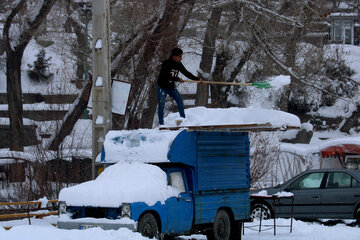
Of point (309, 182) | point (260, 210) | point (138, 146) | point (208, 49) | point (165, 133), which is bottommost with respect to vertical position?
point (260, 210)

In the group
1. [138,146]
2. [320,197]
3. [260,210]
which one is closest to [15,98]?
[260,210]

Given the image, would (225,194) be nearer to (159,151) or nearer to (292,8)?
(159,151)

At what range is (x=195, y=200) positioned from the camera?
12.7m

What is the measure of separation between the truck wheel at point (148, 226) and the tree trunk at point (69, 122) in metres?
8.90

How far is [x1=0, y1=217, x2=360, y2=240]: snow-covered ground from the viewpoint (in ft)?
28.4

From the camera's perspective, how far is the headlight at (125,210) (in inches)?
420

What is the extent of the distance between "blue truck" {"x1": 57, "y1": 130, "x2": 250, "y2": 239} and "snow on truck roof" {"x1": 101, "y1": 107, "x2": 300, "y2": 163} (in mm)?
201

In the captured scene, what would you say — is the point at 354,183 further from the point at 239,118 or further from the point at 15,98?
the point at 15,98

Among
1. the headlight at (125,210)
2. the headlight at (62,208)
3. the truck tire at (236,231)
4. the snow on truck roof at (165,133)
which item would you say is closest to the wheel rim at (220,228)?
the truck tire at (236,231)

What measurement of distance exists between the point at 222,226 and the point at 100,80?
384 centimetres

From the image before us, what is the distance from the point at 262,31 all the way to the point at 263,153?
4.15m

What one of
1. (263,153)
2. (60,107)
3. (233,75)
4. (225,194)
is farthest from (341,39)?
(225,194)

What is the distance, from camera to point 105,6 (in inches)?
547

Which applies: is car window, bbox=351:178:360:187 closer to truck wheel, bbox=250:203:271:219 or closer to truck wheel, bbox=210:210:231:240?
truck wheel, bbox=250:203:271:219
